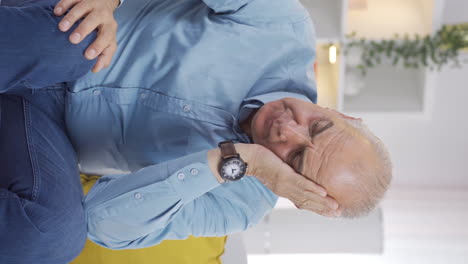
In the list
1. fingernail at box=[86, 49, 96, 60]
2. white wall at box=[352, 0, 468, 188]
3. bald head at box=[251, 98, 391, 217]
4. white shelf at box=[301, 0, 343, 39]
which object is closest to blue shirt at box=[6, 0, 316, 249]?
bald head at box=[251, 98, 391, 217]

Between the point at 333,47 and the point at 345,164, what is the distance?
5.49 ft

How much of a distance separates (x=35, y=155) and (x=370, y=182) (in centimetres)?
75

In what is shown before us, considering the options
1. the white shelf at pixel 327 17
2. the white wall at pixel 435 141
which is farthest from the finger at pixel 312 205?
the white wall at pixel 435 141

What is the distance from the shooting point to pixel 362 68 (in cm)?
293

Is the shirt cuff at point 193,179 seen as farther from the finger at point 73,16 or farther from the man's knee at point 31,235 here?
the finger at point 73,16

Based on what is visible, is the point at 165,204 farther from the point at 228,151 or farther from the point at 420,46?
the point at 420,46

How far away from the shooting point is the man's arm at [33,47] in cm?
98

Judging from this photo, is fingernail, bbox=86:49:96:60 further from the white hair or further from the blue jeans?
the white hair

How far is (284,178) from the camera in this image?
3.94 feet

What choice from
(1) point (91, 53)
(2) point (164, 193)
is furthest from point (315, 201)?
(1) point (91, 53)

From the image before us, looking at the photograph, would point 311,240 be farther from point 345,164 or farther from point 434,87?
point 345,164

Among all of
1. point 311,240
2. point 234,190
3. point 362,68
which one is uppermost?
point 234,190

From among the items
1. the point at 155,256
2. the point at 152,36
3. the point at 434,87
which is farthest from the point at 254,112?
the point at 434,87

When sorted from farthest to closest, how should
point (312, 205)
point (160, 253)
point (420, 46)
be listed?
point (420, 46) → point (160, 253) → point (312, 205)
